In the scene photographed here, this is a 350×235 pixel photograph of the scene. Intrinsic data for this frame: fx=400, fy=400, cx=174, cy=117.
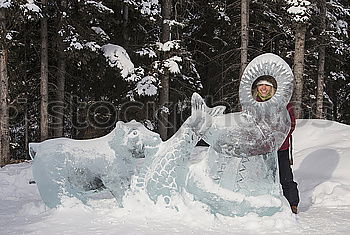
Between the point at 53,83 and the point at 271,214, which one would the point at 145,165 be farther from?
the point at 53,83

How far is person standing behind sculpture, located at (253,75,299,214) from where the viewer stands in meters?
4.47

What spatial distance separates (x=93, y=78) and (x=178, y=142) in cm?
910

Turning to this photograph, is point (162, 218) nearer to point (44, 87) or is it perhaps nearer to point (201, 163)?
point (201, 163)

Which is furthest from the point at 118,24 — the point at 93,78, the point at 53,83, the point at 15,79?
the point at 15,79

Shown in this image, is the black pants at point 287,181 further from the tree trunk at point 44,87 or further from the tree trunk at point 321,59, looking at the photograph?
the tree trunk at point 321,59

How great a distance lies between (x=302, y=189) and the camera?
609 cm

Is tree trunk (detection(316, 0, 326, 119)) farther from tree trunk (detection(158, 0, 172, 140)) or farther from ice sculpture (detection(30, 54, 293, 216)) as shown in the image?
ice sculpture (detection(30, 54, 293, 216))

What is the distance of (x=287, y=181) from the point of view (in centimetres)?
494

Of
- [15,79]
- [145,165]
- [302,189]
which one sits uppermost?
[15,79]

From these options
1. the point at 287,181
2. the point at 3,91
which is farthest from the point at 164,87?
the point at 287,181

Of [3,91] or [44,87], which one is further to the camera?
[44,87]

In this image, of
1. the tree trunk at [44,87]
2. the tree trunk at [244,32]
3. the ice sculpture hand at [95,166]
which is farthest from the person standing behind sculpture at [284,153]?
the tree trunk at [44,87]

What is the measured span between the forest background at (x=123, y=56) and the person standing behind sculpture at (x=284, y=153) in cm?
643

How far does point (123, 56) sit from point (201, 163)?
787cm
